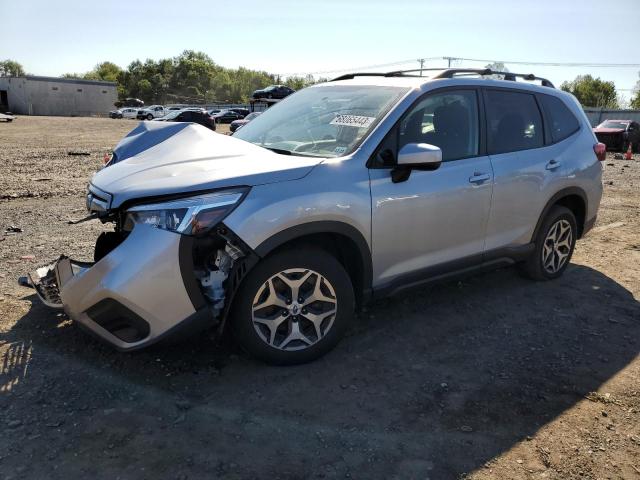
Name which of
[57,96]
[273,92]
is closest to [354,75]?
[273,92]

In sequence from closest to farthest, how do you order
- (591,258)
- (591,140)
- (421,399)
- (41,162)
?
1. (421,399)
2. (591,140)
3. (591,258)
4. (41,162)

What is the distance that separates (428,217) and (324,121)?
3.44 feet

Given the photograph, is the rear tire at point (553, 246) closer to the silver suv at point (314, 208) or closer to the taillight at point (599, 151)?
the silver suv at point (314, 208)

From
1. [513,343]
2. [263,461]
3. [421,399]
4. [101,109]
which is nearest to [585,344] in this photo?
[513,343]

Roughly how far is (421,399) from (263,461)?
3.46ft

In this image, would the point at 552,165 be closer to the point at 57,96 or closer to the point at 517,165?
the point at 517,165

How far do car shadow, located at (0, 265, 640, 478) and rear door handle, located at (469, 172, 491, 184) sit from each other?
3.68 ft

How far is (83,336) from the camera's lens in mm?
3668

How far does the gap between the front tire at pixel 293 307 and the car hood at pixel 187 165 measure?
20.3 inches

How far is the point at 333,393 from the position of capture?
124 inches

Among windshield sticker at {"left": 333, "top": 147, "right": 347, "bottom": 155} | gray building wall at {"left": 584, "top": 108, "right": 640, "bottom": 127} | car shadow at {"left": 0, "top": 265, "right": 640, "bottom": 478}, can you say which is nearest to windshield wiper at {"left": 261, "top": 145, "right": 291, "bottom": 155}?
windshield sticker at {"left": 333, "top": 147, "right": 347, "bottom": 155}

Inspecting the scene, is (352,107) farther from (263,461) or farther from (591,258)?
(591,258)

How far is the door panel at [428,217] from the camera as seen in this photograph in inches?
139

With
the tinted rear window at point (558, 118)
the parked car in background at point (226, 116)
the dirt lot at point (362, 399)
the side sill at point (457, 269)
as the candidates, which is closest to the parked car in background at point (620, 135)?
the tinted rear window at point (558, 118)
